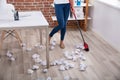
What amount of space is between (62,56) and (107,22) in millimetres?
1217

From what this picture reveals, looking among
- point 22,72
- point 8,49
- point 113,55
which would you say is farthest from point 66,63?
point 8,49

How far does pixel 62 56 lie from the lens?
11.4ft

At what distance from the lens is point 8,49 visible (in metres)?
3.72

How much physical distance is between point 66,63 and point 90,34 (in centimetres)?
161

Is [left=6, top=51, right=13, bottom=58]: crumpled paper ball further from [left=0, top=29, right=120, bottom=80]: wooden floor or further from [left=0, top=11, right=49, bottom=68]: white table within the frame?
[left=0, top=11, right=49, bottom=68]: white table

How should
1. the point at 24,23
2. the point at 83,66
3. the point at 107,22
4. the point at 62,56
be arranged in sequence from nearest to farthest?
1. the point at 24,23
2. the point at 83,66
3. the point at 62,56
4. the point at 107,22

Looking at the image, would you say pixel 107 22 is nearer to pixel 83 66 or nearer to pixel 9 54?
pixel 83 66

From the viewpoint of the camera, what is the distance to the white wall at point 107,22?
376 centimetres

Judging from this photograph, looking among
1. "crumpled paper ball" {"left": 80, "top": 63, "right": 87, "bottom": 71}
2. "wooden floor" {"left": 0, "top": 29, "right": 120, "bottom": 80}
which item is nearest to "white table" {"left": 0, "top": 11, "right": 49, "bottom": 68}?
"wooden floor" {"left": 0, "top": 29, "right": 120, "bottom": 80}

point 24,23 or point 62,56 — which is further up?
point 24,23

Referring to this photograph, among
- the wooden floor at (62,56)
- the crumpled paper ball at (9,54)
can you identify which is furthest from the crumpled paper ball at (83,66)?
the crumpled paper ball at (9,54)

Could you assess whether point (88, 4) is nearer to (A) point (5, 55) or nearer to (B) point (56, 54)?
(B) point (56, 54)

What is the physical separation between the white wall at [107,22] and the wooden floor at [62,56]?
0.44 feet

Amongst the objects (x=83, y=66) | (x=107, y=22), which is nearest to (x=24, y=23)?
(x=83, y=66)
